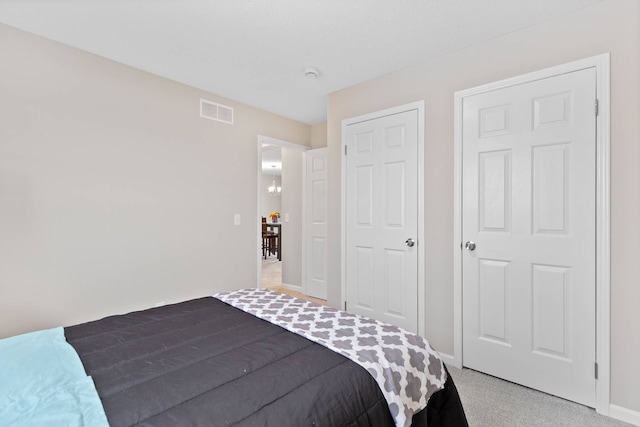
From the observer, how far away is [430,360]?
1.40 metres

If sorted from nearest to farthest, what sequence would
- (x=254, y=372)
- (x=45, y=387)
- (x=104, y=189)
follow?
(x=45, y=387) → (x=254, y=372) → (x=104, y=189)

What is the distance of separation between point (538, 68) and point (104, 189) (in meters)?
3.42

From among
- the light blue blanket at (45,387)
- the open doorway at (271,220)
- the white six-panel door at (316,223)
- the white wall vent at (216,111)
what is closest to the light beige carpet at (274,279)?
the open doorway at (271,220)

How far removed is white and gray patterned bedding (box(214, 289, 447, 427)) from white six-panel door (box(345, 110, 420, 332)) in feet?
4.12

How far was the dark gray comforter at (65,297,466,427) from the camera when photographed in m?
0.92

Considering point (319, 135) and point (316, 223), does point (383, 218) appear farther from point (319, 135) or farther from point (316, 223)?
point (319, 135)

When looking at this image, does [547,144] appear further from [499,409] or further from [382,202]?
[499,409]

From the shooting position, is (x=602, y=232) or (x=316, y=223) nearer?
(x=602, y=232)

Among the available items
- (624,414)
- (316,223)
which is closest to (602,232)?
(624,414)

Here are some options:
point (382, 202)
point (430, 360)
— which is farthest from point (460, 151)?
point (430, 360)

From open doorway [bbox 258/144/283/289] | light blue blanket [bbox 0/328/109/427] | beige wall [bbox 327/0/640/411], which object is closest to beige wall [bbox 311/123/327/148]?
A: open doorway [bbox 258/144/283/289]

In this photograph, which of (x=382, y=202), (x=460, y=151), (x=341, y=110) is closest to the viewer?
(x=460, y=151)

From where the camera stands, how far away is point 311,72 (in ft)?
9.36

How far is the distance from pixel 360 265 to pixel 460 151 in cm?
138
